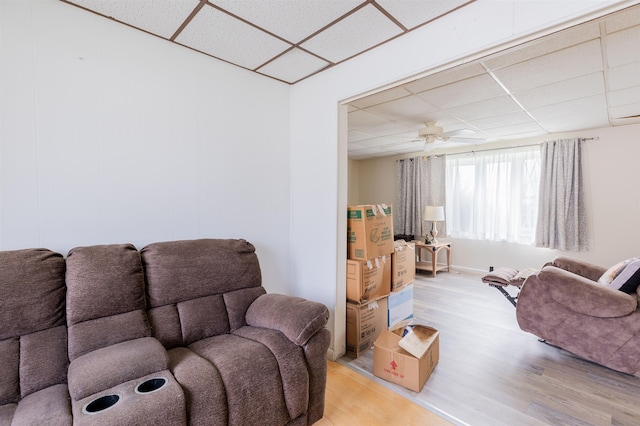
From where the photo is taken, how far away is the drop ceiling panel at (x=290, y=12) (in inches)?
62.5

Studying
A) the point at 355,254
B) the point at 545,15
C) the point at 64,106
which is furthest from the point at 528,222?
the point at 64,106

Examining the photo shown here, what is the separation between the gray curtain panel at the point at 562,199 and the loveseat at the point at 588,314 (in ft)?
6.02

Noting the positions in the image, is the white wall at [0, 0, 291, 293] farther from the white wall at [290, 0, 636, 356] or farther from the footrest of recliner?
the footrest of recliner

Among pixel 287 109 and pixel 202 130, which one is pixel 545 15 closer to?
pixel 287 109

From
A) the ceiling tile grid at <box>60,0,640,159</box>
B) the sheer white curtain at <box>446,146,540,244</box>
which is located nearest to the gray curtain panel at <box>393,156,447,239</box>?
the sheer white curtain at <box>446,146,540,244</box>

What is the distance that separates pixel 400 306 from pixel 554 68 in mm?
2397

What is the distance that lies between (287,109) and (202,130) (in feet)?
2.82

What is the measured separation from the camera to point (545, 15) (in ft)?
4.45

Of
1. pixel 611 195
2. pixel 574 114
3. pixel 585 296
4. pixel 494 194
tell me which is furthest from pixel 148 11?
pixel 611 195

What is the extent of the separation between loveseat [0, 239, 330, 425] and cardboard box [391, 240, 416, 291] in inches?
53.8

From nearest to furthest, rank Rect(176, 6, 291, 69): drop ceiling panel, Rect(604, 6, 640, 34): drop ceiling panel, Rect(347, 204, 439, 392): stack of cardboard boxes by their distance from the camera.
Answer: Rect(604, 6, 640, 34): drop ceiling panel → Rect(176, 6, 291, 69): drop ceiling panel → Rect(347, 204, 439, 392): stack of cardboard boxes

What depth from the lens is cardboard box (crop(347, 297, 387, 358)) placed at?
8.07 feet

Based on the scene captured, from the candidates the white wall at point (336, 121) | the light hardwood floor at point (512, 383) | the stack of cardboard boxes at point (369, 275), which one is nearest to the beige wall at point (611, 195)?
the light hardwood floor at point (512, 383)

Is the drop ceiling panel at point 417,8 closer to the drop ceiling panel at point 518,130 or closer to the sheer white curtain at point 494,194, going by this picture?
the drop ceiling panel at point 518,130
